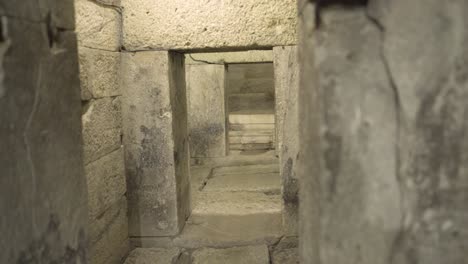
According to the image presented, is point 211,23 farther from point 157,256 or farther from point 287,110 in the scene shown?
point 157,256

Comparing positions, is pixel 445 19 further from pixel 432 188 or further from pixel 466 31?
pixel 432 188

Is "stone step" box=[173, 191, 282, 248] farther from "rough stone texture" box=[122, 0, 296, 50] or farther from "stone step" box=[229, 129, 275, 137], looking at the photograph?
"stone step" box=[229, 129, 275, 137]

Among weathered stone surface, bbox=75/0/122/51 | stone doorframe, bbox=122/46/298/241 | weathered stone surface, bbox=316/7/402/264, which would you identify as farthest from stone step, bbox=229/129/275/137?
weathered stone surface, bbox=316/7/402/264

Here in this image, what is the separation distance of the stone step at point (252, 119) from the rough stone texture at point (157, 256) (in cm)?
420

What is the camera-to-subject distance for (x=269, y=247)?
3244 millimetres

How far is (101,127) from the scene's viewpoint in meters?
2.81

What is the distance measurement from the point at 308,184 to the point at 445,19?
55 centimetres

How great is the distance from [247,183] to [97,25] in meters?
2.47

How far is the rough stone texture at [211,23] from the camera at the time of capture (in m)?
3.01

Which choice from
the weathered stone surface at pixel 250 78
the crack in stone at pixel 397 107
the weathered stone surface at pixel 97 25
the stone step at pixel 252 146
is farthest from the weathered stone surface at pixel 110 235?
the weathered stone surface at pixel 250 78

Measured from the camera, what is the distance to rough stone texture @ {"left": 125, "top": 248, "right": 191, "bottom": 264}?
3.07 metres

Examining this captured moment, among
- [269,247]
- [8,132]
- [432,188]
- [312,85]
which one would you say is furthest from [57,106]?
[269,247]

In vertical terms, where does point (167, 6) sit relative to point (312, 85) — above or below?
above

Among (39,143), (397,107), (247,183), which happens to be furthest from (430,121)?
(247,183)
